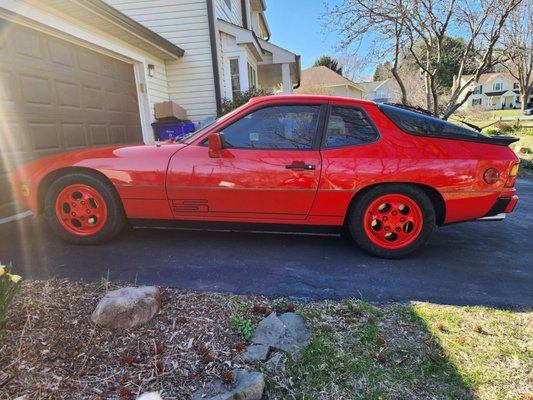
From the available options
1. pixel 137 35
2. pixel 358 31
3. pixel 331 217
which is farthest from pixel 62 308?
pixel 358 31

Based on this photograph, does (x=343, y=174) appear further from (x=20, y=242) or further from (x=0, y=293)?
(x=20, y=242)

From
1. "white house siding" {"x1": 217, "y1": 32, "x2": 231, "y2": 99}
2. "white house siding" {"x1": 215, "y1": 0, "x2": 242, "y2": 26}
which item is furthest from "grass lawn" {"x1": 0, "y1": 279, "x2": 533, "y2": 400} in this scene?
"white house siding" {"x1": 215, "y1": 0, "x2": 242, "y2": 26}

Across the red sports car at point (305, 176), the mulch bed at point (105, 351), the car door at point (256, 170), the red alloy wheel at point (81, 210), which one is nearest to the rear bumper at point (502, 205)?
the red sports car at point (305, 176)

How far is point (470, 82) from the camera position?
31.1 ft

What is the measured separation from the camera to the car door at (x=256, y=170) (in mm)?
3236

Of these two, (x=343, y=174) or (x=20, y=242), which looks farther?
(x=20, y=242)

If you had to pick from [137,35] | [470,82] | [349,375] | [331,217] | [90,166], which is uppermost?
[137,35]

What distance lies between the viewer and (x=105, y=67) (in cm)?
673

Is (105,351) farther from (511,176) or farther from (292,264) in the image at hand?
(511,176)

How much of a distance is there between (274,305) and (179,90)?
27.1 feet

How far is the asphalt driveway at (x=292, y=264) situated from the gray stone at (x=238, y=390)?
36.2 inches

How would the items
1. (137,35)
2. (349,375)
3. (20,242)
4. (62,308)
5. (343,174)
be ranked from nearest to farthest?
(349,375) < (62,308) < (343,174) < (20,242) < (137,35)

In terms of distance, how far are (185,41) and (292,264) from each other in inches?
315

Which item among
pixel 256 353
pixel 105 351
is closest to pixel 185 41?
pixel 105 351
